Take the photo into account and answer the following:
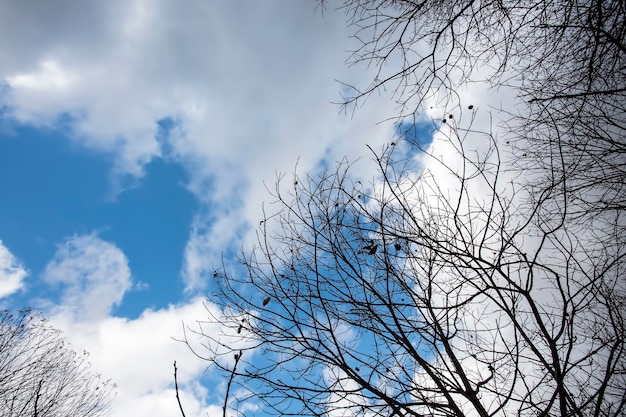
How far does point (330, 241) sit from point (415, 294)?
650mm

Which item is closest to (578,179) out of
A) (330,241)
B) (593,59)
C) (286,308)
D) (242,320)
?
(593,59)

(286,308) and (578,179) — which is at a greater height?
(578,179)

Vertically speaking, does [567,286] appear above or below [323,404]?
above

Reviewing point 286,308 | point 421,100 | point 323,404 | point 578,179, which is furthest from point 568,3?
point 323,404

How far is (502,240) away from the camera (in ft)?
7.02

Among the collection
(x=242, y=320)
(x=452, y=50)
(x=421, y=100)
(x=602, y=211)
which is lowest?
(x=242, y=320)

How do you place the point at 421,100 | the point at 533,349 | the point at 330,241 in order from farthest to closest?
the point at 421,100
the point at 330,241
the point at 533,349

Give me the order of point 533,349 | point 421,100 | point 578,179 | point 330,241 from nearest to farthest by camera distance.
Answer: point 533,349, point 330,241, point 421,100, point 578,179

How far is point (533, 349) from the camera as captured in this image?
1822 millimetres

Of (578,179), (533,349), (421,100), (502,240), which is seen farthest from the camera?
(578,179)

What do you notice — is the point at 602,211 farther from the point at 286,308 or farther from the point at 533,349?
the point at 286,308

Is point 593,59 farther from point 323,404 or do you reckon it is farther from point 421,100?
point 323,404

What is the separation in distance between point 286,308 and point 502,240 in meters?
1.42

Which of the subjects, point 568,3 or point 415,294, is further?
point 568,3
